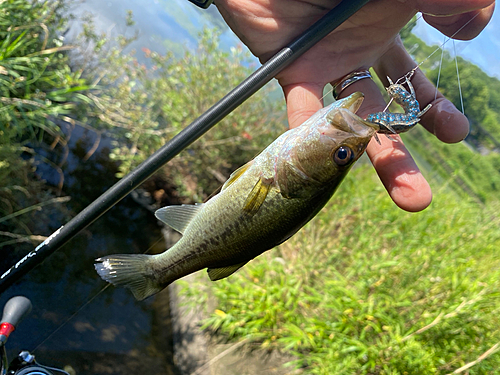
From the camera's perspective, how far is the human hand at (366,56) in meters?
1.57

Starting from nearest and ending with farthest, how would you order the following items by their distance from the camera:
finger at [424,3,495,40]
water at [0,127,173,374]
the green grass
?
1. finger at [424,3,495,40]
2. water at [0,127,173,374]
3. the green grass

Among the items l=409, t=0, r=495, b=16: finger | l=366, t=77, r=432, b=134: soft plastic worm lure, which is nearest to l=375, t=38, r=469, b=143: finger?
l=409, t=0, r=495, b=16: finger

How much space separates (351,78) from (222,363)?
327 cm

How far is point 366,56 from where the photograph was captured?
1.82m

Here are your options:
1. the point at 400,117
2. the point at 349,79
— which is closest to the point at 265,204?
the point at 400,117

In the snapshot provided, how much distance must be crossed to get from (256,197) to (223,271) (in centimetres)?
32

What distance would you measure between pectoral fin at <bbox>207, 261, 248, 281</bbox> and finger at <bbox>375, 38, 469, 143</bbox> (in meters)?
1.17

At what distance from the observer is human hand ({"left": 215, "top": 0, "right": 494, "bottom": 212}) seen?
157cm

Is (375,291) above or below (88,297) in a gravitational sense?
below

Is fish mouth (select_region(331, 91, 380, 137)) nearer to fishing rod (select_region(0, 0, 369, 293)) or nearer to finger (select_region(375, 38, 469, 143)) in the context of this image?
fishing rod (select_region(0, 0, 369, 293))

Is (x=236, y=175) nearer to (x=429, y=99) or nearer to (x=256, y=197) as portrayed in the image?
(x=256, y=197)

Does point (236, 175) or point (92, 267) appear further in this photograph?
point (92, 267)

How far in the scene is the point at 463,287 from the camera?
2951 mm

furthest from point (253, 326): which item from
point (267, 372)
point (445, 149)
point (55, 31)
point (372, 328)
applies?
point (55, 31)
